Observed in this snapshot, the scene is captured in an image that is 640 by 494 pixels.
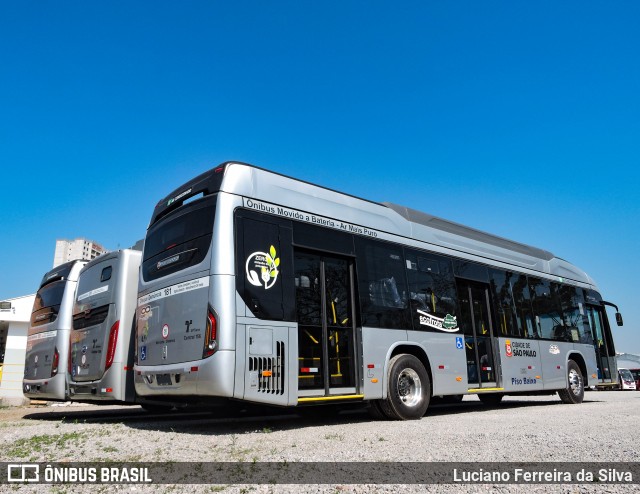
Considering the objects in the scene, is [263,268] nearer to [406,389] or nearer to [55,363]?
[406,389]

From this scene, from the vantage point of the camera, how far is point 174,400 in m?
7.21

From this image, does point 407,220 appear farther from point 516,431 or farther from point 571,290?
point 571,290

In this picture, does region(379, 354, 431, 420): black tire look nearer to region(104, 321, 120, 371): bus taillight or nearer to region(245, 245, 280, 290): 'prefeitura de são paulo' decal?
region(245, 245, 280, 290): 'prefeitura de são paulo' decal

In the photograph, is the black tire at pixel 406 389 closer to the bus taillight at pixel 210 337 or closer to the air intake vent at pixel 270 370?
the air intake vent at pixel 270 370

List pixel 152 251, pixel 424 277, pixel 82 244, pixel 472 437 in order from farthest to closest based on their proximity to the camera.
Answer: pixel 82 244 → pixel 424 277 → pixel 152 251 → pixel 472 437

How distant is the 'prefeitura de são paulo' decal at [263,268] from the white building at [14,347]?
15.6 meters

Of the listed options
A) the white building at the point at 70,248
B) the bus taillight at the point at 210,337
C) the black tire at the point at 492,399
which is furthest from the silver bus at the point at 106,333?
the white building at the point at 70,248

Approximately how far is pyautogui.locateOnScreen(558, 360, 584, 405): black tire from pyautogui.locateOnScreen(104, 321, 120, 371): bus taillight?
10733 mm

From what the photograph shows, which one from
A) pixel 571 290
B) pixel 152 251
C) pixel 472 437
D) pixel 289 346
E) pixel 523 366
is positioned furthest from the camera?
pixel 571 290

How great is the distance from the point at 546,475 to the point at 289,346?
361 centimetres

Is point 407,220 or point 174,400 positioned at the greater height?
point 407,220

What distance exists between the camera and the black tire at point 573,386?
517 inches

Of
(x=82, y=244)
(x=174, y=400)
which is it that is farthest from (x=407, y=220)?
(x=82, y=244)

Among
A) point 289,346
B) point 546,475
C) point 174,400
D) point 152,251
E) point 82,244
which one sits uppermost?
point 82,244
